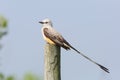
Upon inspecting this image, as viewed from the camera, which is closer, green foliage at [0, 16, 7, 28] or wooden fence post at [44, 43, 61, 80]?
wooden fence post at [44, 43, 61, 80]

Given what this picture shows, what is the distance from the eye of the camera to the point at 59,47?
7582 mm

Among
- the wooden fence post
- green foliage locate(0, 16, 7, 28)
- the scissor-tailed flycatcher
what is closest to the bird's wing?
the scissor-tailed flycatcher

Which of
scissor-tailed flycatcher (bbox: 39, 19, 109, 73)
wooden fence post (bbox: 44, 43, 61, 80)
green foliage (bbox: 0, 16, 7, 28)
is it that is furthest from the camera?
green foliage (bbox: 0, 16, 7, 28)

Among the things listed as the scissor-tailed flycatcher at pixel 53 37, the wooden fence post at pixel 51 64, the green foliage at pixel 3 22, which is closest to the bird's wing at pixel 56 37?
the scissor-tailed flycatcher at pixel 53 37

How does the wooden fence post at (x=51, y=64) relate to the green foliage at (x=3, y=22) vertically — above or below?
below

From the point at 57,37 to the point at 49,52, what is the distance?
0.69m

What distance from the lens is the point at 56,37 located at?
8078mm

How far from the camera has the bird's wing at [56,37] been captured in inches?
307

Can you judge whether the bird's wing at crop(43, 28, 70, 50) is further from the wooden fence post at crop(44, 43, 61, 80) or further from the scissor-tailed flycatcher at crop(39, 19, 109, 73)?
the wooden fence post at crop(44, 43, 61, 80)

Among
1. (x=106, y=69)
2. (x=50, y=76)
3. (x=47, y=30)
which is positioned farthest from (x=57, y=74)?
(x=47, y=30)

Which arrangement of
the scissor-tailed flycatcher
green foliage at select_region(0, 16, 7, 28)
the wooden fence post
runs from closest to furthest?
the wooden fence post < the scissor-tailed flycatcher < green foliage at select_region(0, 16, 7, 28)

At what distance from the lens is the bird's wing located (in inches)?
307

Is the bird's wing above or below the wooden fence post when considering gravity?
above

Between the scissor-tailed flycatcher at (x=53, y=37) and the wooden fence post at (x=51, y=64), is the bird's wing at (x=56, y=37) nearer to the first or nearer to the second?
the scissor-tailed flycatcher at (x=53, y=37)
